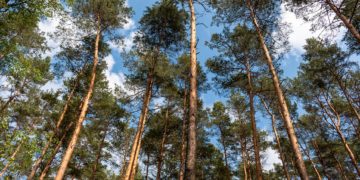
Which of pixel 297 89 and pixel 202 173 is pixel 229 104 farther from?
pixel 202 173

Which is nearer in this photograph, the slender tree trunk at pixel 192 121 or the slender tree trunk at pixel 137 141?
the slender tree trunk at pixel 192 121

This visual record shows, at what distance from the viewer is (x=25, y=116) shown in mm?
19453

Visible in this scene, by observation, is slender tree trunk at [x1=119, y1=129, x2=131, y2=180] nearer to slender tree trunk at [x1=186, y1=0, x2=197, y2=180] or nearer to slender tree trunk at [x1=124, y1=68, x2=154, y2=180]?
slender tree trunk at [x1=124, y1=68, x2=154, y2=180]

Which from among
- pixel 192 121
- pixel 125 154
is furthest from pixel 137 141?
pixel 125 154

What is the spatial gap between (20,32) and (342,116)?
25617 millimetres

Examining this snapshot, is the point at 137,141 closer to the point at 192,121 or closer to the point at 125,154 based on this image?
the point at 192,121

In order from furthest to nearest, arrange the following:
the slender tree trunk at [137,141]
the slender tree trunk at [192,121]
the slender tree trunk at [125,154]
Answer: the slender tree trunk at [125,154], the slender tree trunk at [137,141], the slender tree trunk at [192,121]

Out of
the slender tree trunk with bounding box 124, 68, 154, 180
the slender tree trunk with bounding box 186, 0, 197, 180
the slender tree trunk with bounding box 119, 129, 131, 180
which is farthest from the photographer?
the slender tree trunk with bounding box 119, 129, 131, 180

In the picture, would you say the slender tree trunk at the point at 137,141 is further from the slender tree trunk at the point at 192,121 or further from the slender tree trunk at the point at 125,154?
the slender tree trunk at the point at 125,154

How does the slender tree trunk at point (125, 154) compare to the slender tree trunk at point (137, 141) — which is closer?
the slender tree trunk at point (137, 141)

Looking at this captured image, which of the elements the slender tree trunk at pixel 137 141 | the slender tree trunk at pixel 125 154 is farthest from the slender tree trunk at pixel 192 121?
the slender tree trunk at pixel 125 154

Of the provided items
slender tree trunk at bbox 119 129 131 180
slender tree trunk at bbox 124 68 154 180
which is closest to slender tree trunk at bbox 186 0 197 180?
slender tree trunk at bbox 124 68 154 180

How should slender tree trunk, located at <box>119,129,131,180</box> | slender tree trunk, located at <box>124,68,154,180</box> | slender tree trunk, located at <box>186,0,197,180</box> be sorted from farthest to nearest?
slender tree trunk, located at <box>119,129,131,180</box> < slender tree trunk, located at <box>124,68,154,180</box> < slender tree trunk, located at <box>186,0,197,180</box>

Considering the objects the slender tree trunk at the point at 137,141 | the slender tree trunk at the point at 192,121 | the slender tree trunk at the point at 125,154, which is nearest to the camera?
the slender tree trunk at the point at 192,121
